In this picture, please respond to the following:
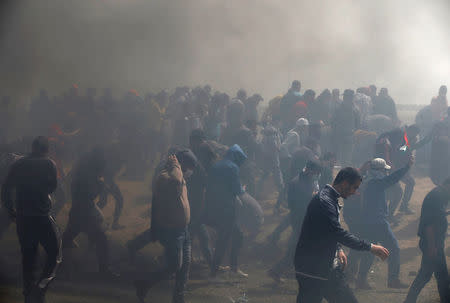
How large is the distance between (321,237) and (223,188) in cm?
239

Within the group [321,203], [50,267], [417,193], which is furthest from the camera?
[417,193]

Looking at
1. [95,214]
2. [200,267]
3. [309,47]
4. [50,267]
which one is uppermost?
[309,47]

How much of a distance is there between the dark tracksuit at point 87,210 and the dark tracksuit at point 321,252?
3.17 meters

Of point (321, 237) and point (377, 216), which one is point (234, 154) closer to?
point (377, 216)

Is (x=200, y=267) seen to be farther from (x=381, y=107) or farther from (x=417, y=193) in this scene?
(x=381, y=107)

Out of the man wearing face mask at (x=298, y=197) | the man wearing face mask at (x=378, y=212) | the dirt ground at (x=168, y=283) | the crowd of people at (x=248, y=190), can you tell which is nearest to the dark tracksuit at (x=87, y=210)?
the crowd of people at (x=248, y=190)

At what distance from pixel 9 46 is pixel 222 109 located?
13.8m

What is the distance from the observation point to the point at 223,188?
555 cm

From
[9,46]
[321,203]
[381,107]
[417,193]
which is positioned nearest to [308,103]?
[381,107]

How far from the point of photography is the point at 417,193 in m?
9.05

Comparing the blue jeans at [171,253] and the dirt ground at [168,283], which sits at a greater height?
the blue jeans at [171,253]

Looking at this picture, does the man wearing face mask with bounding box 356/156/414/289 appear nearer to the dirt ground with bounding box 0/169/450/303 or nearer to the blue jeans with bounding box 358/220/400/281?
the blue jeans with bounding box 358/220/400/281

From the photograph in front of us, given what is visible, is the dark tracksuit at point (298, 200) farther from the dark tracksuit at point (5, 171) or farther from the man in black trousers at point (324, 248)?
the dark tracksuit at point (5, 171)

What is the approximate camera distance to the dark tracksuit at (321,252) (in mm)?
3270
